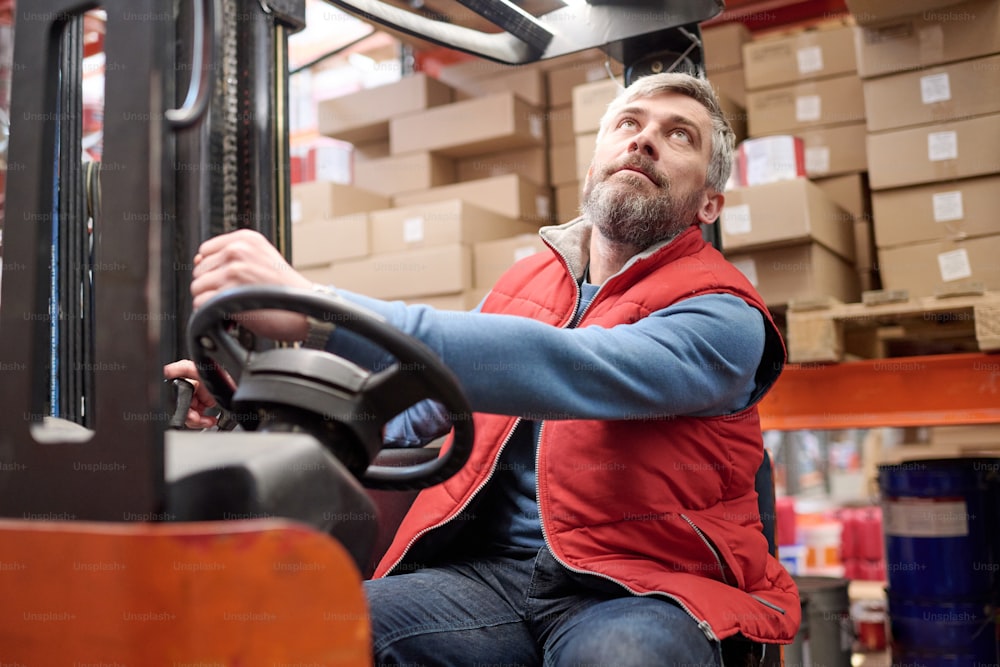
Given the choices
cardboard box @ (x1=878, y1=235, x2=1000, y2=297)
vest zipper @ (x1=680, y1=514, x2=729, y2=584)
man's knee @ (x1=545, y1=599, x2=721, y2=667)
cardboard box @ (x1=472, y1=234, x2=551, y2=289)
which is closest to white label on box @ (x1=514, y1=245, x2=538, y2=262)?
cardboard box @ (x1=472, y1=234, x2=551, y2=289)

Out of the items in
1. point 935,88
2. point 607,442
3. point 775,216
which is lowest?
point 607,442

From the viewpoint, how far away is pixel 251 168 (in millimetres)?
1957

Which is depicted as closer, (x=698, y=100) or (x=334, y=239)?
(x=698, y=100)

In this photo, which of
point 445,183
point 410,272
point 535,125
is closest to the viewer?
point 410,272

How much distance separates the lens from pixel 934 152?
319cm

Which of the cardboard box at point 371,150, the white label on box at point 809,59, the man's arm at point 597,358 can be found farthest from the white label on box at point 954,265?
the cardboard box at point 371,150

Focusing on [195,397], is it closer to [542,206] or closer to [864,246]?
[864,246]

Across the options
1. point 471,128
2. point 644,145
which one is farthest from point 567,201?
point 644,145

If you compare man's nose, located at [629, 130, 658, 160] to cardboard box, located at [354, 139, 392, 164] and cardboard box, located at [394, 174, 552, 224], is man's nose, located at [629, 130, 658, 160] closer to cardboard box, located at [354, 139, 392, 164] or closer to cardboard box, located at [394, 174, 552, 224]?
cardboard box, located at [394, 174, 552, 224]

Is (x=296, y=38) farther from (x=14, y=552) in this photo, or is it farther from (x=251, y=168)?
(x=14, y=552)

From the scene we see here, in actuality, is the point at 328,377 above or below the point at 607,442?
above

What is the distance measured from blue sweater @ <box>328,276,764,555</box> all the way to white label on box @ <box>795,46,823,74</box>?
223 centimetres

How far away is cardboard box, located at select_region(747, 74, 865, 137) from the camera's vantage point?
12.0ft

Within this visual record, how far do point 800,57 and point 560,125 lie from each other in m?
1.34
